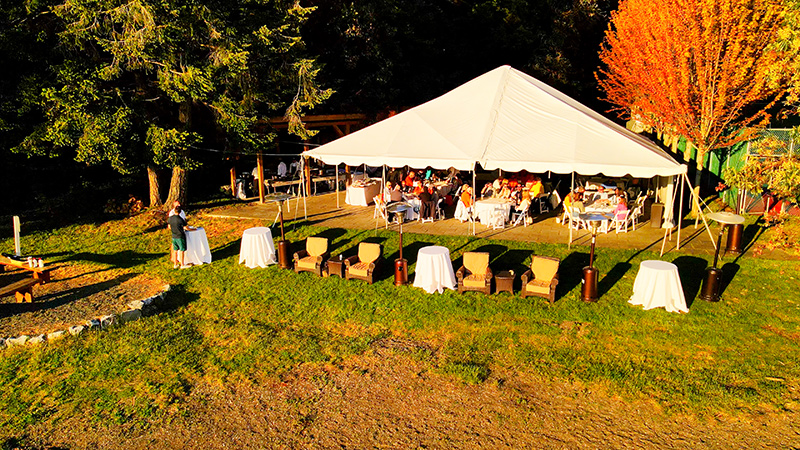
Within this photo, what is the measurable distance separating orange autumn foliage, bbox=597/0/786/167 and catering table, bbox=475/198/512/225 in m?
4.96

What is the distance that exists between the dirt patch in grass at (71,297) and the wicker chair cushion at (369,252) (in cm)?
411

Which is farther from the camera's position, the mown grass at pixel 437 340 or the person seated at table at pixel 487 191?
the person seated at table at pixel 487 191

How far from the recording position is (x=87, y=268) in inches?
502

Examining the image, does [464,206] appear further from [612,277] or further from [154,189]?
[154,189]

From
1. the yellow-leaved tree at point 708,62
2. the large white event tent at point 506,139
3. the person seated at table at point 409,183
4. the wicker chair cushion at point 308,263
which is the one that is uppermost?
the yellow-leaved tree at point 708,62

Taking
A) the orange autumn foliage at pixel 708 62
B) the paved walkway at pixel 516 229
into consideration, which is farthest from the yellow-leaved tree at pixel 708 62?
the paved walkway at pixel 516 229

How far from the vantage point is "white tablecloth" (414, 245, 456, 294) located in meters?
10.7

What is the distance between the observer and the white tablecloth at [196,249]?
41.3 ft

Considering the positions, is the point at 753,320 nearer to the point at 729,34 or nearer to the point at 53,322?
the point at 729,34

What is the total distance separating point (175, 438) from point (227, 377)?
138 centimetres

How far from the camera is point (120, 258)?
13422 millimetres

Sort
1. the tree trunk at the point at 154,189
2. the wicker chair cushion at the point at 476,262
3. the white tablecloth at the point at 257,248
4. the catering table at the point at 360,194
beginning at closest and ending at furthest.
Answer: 1. the wicker chair cushion at the point at 476,262
2. the white tablecloth at the point at 257,248
3. the catering table at the point at 360,194
4. the tree trunk at the point at 154,189

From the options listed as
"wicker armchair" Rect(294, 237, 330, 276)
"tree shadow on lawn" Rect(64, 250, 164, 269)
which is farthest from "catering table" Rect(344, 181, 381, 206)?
"tree shadow on lawn" Rect(64, 250, 164, 269)

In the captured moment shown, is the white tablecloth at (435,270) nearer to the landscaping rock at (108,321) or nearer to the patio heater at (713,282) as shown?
the patio heater at (713,282)
